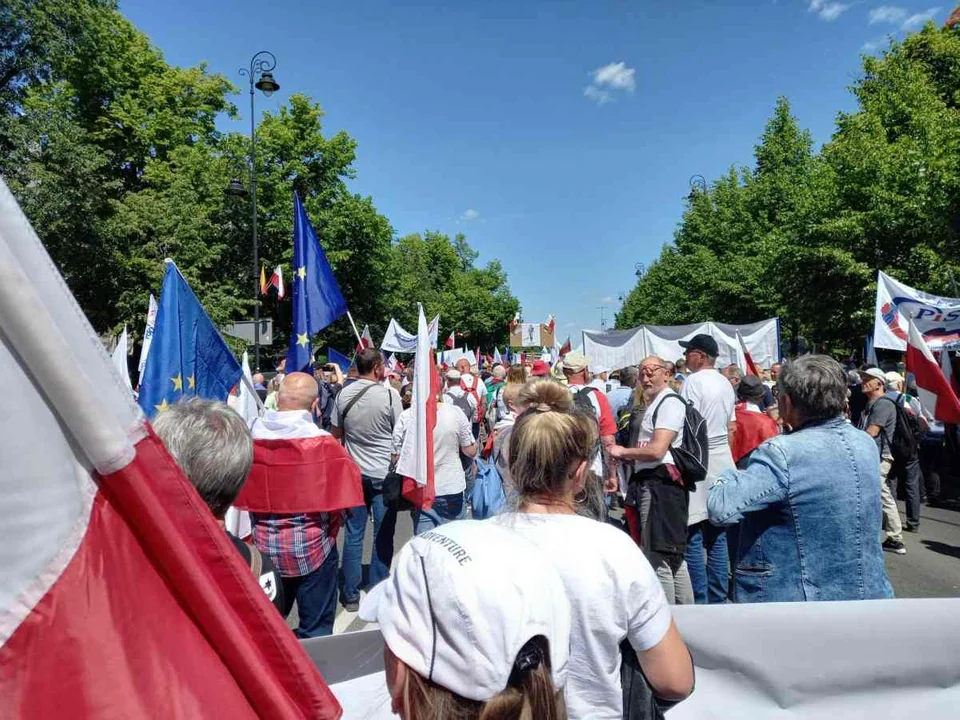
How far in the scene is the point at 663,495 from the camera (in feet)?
13.1

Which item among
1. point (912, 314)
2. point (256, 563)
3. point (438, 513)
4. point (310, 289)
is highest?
point (310, 289)

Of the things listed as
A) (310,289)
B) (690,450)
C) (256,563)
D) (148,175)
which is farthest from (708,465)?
(148,175)

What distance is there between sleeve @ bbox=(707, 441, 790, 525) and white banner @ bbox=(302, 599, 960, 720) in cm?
42

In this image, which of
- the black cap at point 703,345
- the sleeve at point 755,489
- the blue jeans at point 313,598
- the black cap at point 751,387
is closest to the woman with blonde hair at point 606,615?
the sleeve at point 755,489

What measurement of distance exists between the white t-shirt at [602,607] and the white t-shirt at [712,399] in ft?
10.7

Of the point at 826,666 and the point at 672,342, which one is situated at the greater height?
the point at 672,342

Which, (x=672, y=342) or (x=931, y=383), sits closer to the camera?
(x=931, y=383)

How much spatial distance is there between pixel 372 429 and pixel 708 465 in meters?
2.62

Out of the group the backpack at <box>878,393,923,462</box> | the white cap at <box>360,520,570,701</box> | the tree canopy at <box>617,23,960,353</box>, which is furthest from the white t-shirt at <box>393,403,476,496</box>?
the tree canopy at <box>617,23,960,353</box>

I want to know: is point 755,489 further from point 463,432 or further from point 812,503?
point 463,432

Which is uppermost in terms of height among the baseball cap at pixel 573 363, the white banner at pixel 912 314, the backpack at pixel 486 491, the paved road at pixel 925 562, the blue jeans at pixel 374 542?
the white banner at pixel 912 314

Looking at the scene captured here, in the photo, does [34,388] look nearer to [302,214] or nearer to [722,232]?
[302,214]

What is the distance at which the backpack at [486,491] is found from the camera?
16.6ft

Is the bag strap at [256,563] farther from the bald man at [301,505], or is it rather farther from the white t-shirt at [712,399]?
the white t-shirt at [712,399]
